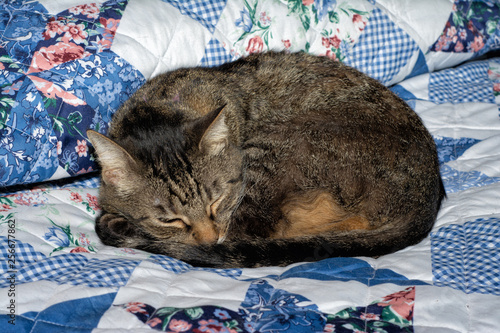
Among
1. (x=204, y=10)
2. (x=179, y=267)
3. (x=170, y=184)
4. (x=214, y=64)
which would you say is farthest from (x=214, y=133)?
(x=204, y=10)

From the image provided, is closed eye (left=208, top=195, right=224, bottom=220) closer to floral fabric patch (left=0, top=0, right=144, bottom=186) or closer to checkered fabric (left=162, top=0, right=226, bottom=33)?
floral fabric patch (left=0, top=0, right=144, bottom=186)

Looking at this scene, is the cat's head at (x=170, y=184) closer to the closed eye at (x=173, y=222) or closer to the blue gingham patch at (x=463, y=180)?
the closed eye at (x=173, y=222)

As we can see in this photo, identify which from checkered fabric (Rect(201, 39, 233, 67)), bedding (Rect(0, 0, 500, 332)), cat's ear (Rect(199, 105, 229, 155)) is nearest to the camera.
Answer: bedding (Rect(0, 0, 500, 332))

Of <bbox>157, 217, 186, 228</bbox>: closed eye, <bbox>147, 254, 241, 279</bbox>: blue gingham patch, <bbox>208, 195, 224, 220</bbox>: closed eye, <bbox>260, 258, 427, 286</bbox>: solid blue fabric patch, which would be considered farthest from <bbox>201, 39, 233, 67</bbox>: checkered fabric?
<bbox>260, 258, 427, 286</bbox>: solid blue fabric patch

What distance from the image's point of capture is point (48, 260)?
1850mm

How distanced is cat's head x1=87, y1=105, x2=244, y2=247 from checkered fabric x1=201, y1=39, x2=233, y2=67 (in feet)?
2.86

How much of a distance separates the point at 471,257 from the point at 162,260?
127 cm

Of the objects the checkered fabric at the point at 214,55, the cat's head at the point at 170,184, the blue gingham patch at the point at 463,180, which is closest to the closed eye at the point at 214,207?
the cat's head at the point at 170,184

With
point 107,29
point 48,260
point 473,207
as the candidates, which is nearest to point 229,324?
point 48,260

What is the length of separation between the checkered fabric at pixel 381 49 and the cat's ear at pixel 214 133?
142 centimetres

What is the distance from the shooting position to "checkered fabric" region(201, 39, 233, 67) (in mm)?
2934

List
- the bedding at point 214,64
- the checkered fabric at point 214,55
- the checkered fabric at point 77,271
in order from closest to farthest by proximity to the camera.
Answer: the bedding at point 214,64 < the checkered fabric at point 77,271 < the checkered fabric at point 214,55

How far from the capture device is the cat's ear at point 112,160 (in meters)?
1.90

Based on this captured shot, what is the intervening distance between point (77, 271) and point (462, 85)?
9.19ft
